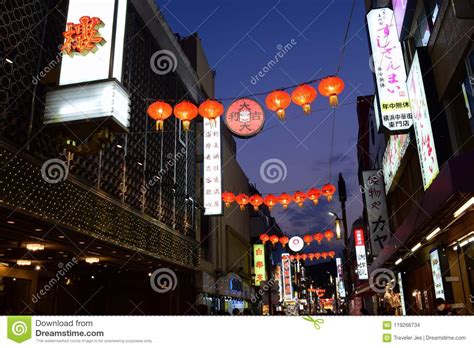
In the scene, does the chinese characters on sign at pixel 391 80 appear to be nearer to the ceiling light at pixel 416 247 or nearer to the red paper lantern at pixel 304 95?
the red paper lantern at pixel 304 95

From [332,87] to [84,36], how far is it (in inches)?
243

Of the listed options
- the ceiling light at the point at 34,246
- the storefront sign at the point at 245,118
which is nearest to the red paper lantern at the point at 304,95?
the storefront sign at the point at 245,118

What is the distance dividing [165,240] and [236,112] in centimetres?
801

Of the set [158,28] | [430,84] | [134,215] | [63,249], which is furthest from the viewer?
[158,28]

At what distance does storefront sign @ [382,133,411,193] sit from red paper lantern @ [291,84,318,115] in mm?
4622

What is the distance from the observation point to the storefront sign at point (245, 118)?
12.0 metres

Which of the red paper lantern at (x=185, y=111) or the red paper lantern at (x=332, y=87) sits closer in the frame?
the red paper lantern at (x=332, y=87)

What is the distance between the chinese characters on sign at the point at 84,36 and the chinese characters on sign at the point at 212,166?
7.77 m

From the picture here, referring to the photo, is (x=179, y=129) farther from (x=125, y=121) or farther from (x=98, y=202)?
(x=125, y=121)

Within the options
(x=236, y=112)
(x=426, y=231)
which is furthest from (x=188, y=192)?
(x=426, y=231)

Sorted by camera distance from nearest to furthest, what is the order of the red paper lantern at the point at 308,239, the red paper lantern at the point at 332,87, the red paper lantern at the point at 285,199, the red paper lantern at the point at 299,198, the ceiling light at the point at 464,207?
1. the ceiling light at the point at 464,207
2. the red paper lantern at the point at 332,87
3. the red paper lantern at the point at 299,198
4. the red paper lantern at the point at 285,199
5. the red paper lantern at the point at 308,239

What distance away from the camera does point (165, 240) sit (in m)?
17.8

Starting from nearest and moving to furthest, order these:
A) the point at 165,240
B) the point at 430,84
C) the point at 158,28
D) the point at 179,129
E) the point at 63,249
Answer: the point at 430,84, the point at 63,249, the point at 165,240, the point at 158,28, the point at 179,129

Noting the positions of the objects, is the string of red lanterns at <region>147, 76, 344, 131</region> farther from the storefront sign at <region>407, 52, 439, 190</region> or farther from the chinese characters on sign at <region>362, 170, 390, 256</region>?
the chinese characters on sign at <region>362, 170, 390, 256</region>
